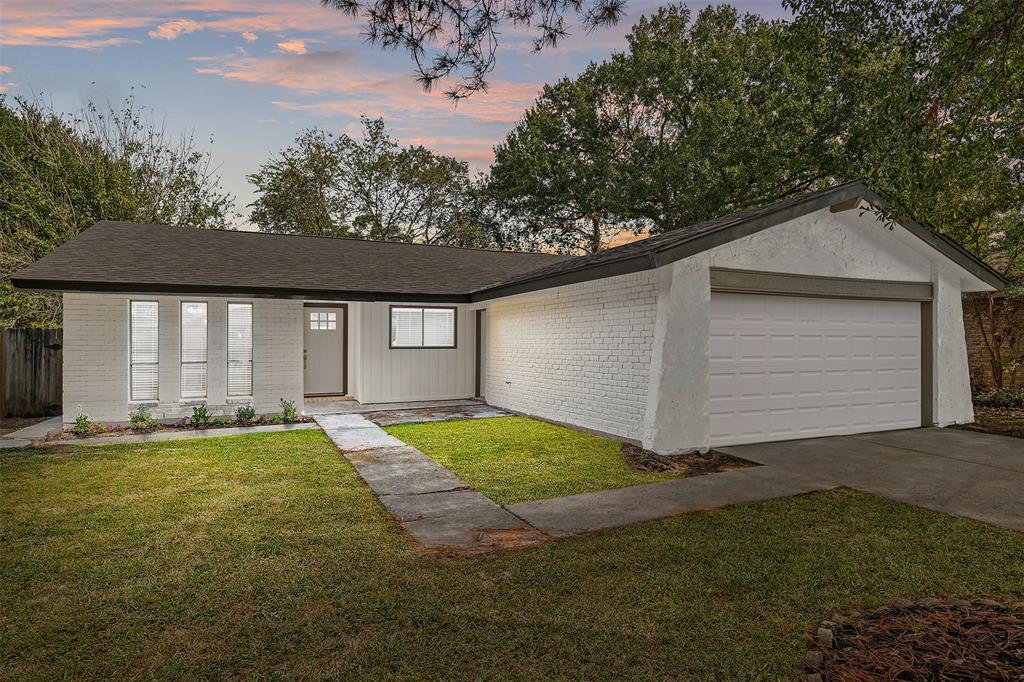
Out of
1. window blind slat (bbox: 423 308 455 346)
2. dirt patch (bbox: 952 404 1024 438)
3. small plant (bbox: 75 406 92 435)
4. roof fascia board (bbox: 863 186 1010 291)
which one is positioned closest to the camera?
roof fascia board (bbox: 863 186 1010 291)

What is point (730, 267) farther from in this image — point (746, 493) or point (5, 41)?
point (5, 41)

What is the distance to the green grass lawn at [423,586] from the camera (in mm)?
2879

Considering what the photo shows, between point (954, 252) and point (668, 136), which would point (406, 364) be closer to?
point (954, 252)

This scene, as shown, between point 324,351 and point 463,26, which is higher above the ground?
point 463,26

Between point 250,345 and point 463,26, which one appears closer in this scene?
point 463,26

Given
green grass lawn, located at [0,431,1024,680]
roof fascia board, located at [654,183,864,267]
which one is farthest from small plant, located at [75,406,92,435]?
roof fascia board, located at [654,183,864,267]

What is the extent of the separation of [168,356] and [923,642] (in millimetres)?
10987

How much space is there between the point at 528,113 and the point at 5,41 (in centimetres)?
1971

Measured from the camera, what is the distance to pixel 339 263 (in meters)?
13.0

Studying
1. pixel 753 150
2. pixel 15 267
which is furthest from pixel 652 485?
pixel 15 267

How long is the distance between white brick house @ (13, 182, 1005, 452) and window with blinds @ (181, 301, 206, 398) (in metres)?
0.03

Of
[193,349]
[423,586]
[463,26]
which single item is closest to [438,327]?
[193,349]

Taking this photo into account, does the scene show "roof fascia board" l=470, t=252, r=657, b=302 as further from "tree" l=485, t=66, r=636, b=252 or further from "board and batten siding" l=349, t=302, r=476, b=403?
"tree" l=485, t=66, r=636, b=252

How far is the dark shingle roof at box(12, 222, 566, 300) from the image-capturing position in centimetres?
959
